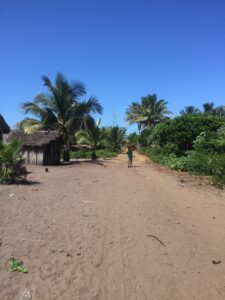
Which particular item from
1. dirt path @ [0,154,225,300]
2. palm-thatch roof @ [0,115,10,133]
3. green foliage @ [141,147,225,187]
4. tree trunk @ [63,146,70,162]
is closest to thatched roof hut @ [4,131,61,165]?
palm-thatch roof @ [0,115,10,133]

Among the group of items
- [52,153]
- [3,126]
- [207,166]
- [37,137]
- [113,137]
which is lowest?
[207,166]

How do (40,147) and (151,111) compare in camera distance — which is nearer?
(40,147)

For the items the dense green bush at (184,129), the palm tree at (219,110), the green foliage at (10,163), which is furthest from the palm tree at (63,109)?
the palm tree at (219,110)

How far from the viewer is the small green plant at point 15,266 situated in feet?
17.2

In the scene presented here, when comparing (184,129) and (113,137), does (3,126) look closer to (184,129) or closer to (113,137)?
(184,129)

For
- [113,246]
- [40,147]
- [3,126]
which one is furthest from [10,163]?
[40,147]

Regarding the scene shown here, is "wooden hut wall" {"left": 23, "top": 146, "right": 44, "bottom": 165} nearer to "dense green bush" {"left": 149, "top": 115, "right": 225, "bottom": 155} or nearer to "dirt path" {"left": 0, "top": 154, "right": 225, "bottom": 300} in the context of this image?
"dense green bush" {"left": 149, "top": 115, "right": 225, "bottom": 155}

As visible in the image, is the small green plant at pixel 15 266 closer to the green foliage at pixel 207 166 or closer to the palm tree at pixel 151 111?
the green foliage at pixel 207 166

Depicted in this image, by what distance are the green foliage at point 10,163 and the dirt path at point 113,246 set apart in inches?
114

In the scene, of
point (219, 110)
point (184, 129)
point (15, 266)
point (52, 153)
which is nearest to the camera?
point (15, 266)

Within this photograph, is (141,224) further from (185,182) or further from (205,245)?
(185,182)

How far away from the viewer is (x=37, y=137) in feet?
89.2

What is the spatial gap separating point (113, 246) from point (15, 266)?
1811 mm

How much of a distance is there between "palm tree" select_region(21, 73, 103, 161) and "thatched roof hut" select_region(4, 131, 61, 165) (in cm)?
132
